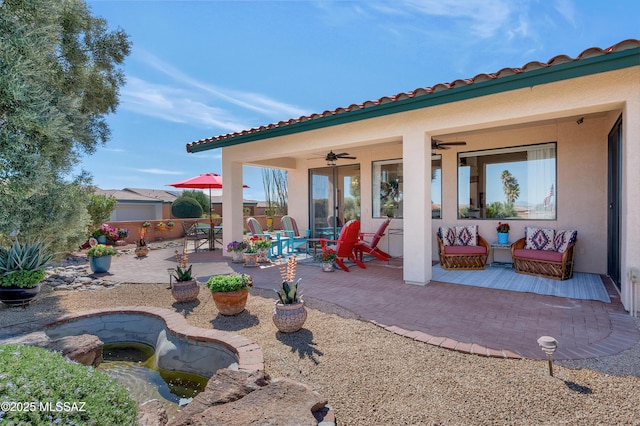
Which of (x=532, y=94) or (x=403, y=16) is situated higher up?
(x=403, y=16)

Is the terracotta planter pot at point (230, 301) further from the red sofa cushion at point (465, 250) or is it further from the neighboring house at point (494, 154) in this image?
the red sofa cushion at point (465, 250)

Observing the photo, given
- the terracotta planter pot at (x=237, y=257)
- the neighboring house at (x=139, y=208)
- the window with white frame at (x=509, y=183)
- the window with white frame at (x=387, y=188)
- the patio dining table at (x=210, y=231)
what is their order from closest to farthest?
the window with white frame at (x=509, y=183)
the terracotta planter pot at (x=237, y=257)
the window with white frame at (x=387, y=188)
the patio dining table at (x=210, y=231)
the neighboring house at (x=139, y=208)

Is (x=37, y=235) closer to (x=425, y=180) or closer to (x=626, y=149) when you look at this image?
(x=425, y=180)

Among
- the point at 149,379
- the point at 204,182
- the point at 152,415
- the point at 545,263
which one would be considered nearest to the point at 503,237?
the point at 545,263

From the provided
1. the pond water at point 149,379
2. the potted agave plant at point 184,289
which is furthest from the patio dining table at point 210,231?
the pond water at point 149,379

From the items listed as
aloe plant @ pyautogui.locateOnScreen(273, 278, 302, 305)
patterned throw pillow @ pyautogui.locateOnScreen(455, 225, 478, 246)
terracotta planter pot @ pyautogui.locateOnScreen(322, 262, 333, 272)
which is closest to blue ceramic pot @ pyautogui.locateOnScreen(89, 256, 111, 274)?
terracotta planter pot @ pyautogui.locateOnScreen(322, 262, 333, 272)

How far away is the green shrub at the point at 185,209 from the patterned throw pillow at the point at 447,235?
1897cm

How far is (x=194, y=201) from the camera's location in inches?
907

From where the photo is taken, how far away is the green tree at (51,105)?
394 centimetres

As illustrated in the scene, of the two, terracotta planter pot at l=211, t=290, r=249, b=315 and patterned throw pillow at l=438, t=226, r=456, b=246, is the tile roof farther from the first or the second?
terracotta planter pot at l=211, t=290, r=249, b=315

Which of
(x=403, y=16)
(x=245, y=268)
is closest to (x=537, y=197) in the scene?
(x=403, y=16)

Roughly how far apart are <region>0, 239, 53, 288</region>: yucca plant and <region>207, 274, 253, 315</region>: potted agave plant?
3.27 metres

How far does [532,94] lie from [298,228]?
8.24 m

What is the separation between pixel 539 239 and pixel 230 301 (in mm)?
6417
